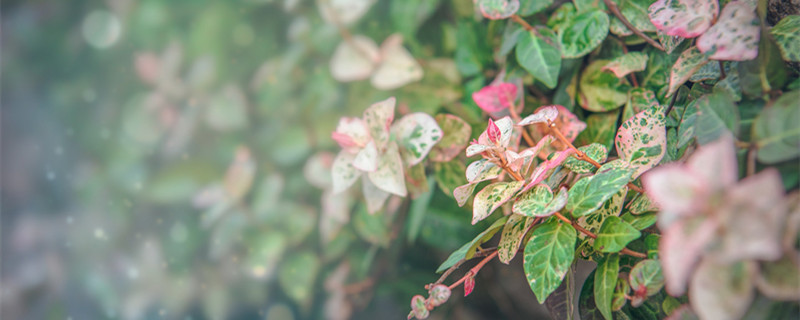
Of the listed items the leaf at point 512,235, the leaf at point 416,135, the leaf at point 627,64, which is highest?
the leaf at point 627,64

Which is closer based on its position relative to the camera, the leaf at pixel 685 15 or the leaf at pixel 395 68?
the leaf at pixel 685 15

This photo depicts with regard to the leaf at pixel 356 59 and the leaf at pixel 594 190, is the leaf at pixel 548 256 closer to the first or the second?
the leaf at pixel 594 190

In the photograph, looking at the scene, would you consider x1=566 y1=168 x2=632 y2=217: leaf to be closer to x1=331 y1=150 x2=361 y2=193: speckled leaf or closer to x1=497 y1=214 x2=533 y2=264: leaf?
x1=497 y1=214 x2=533 y2=264: leaf

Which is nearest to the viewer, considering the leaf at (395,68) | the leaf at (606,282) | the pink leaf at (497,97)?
the leaf at (606,282)

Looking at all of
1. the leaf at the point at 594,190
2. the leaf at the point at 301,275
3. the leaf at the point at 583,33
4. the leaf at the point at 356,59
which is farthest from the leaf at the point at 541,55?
the leaf at the point at 301,275

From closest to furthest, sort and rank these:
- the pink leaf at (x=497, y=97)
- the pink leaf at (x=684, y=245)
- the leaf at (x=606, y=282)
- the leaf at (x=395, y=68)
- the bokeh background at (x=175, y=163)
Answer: the pink leaf at (x=684, y=245), the leaf at (x=606, y=282), the pink leaf at (x=497, y=97), the leaf at (x=395, y=68), the bokeh background at (x=175, y=163)

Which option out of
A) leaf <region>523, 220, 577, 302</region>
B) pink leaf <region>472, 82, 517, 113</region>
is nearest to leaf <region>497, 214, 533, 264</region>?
leaf <region>523, 220, 577, 302</region>
